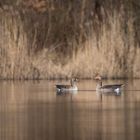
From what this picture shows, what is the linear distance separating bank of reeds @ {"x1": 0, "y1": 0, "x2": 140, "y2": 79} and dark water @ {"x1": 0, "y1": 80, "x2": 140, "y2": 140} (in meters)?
3.53

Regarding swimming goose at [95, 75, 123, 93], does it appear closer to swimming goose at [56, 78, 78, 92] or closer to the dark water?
the dark water

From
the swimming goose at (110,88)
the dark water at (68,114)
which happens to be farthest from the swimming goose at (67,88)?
the swimming goose at (110,88)

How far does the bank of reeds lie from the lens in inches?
1385

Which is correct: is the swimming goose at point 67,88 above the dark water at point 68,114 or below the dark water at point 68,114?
above

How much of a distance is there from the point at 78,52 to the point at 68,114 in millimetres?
13159

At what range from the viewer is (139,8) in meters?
40.2

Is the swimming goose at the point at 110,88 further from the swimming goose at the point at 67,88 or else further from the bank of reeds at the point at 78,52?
the bank of reeds at the point at 78,52

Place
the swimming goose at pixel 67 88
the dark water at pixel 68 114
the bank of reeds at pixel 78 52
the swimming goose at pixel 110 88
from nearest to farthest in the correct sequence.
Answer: the dark water at pixel 68 114 < the swimming goose at pixel 110 88 < the swimming goose at pixel 67 88 < the bank of reeds at pixel 78 52

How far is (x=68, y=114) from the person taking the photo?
2292 cm

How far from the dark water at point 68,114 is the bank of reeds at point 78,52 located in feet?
11.6

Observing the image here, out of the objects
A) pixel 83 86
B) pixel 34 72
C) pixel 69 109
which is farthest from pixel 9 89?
pixel 69 109

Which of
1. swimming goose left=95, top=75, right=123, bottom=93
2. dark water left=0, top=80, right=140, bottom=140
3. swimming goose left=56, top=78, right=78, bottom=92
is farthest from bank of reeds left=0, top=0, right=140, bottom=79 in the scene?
swimming goose left=95, top=75, right=123, bottom=93

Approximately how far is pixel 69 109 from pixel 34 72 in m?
12.2

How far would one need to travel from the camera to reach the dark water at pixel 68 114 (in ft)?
63.7
